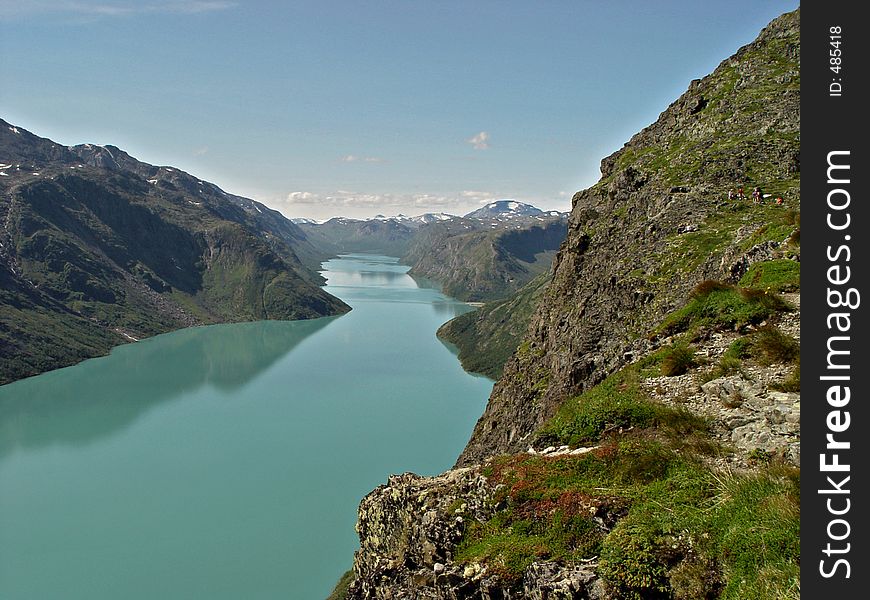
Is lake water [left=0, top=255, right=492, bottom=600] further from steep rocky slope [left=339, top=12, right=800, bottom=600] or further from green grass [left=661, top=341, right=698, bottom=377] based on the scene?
green grass [left=661, top=341, right=698, bottom=377]

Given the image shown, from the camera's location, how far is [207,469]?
9744 cm

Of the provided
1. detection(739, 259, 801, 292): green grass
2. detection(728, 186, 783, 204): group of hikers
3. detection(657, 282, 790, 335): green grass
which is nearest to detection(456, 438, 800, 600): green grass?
detection(657, 282, 790, 335): green grass

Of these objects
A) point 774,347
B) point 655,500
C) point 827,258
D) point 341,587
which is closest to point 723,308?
point 774,347

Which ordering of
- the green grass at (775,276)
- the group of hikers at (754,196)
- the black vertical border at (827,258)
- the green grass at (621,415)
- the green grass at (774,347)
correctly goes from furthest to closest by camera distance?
the group of hikers at (754,196)
the green grass at (775,276)
the green grass at (774,347)
the green grass at (621,415)
the black vertical border at (827,258)

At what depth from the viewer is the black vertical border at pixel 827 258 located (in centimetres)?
754

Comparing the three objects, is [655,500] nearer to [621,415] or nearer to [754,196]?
[621,415]

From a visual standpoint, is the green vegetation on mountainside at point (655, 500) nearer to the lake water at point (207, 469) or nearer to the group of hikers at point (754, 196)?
the group of hikers at point (754, 196)

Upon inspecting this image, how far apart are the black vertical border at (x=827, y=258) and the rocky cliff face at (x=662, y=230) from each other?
1627cm

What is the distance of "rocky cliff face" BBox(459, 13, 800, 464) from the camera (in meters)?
32.3

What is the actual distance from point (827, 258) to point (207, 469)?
108 m

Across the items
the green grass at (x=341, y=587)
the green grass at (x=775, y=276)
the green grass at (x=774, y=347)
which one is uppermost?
the green grass at (x=775, y=276)

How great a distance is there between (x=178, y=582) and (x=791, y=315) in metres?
75.7

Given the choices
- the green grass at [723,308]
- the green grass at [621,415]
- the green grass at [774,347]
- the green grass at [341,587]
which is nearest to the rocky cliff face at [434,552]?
the green grass at [621,415]

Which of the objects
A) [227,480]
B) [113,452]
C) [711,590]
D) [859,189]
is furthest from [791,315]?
[113,452]
